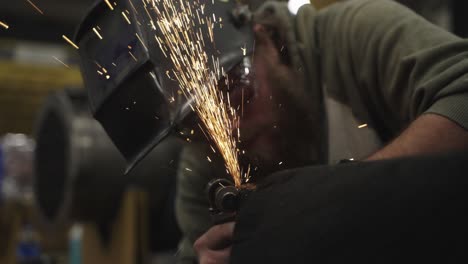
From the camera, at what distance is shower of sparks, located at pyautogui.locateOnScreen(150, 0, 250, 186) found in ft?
3.47

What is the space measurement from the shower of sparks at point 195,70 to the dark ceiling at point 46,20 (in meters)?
4.50

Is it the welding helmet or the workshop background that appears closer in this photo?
the welding helmet

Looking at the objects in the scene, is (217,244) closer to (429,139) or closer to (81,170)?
(429,139)

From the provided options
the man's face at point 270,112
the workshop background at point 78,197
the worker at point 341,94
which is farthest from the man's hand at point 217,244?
the workshop background at point 78,197

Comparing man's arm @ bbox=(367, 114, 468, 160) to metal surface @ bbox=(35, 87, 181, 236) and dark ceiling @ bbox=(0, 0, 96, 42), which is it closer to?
metal surface @ bbox=(35, 87, 181, 236)

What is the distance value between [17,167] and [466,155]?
3263 mm

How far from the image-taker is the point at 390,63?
1255 millimetres

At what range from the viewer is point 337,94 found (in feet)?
4.45

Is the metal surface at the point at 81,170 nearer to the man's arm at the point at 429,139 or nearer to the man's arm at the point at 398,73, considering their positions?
the man's arm at the point at 398,73

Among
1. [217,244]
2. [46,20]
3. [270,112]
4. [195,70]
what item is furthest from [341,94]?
[46,20]

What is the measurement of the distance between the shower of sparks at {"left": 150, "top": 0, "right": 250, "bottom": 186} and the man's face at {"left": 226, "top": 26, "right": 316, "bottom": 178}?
32mm

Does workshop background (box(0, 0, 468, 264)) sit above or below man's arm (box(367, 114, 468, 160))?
below

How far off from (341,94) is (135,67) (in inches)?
20.2

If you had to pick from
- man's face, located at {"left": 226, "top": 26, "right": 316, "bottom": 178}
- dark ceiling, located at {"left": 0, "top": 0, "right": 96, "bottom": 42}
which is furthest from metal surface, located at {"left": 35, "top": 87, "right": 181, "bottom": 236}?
dark ceiling, located at {"left": 0, "top": 0, "right": 96, "bottom": 42}
